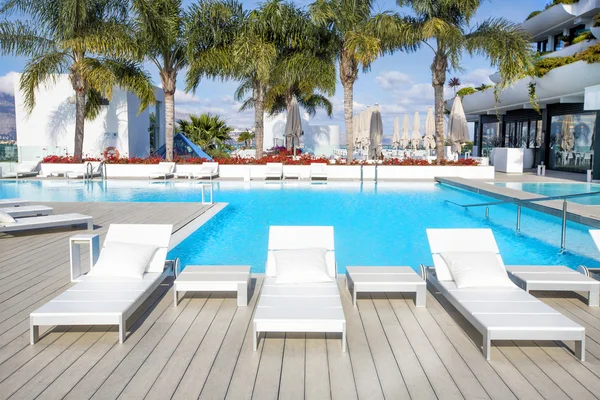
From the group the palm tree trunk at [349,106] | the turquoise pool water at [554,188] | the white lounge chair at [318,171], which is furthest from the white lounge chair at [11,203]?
the palm tree trunk at [349,106]

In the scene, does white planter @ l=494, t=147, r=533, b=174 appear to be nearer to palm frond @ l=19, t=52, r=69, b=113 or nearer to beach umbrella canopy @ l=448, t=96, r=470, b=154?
beach umbrella canopy @ l=448, t=96, r=470, b=154

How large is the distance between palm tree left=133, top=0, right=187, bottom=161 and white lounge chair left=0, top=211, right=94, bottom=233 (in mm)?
11909

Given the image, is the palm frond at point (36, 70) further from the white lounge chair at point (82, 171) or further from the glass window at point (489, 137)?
the glass window at point (489, 137)

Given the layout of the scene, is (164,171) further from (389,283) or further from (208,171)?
(389,283)

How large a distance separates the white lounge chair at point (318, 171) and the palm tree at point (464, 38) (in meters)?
5.31

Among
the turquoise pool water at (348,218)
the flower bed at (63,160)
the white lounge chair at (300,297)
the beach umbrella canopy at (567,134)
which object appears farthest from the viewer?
the beach umbrella canopy at (567,134)

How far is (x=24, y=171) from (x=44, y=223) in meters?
13.7

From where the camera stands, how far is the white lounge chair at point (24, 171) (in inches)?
778

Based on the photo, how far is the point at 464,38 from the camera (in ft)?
60.2

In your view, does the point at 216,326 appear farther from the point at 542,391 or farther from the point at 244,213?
the point at 244,213

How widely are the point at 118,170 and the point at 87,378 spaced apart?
698 inches

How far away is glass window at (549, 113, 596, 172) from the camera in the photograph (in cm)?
2061

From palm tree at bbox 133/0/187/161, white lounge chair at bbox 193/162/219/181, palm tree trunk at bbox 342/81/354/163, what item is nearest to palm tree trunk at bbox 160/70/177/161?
palm tree at bbox 133/0/187/161

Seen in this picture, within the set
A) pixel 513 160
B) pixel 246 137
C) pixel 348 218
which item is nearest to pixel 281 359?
pixel 348 218
